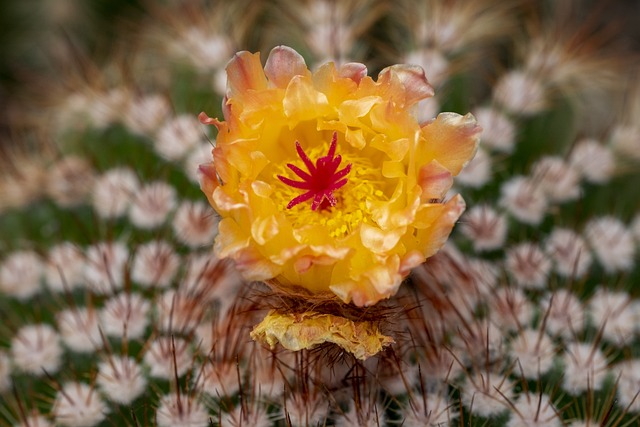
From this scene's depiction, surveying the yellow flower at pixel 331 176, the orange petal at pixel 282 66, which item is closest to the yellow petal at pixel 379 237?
the yellow flower at pixel 331 176

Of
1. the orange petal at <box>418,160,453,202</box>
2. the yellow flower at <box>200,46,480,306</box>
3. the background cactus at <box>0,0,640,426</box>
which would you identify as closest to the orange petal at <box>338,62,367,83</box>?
the yellow flower at <box>200,46,480,306</box>

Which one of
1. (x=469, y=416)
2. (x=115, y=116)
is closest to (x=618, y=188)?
(x=469, y=416)

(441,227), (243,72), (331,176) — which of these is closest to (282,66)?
(243,72)

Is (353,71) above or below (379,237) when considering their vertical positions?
above

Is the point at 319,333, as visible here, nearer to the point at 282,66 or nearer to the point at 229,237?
the point at 229,237

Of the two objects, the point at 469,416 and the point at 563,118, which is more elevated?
the point at 563,118

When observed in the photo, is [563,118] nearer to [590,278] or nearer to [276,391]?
[590,278]

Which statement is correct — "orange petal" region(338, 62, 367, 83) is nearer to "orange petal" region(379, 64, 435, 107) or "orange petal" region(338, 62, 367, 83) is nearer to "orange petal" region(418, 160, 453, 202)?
"orange petal" region(379, 64, 435, 107)
